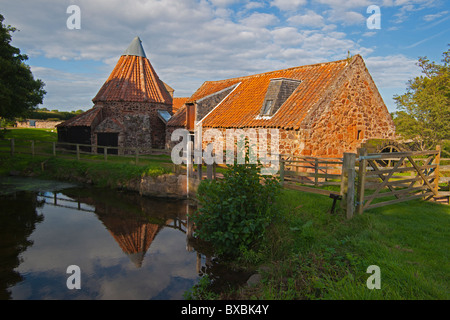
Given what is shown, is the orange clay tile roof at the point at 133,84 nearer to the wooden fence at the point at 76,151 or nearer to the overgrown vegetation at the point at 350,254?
the wooden fence at the point at 76,151

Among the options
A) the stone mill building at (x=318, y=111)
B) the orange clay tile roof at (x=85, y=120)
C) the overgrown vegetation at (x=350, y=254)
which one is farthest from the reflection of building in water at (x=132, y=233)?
the orange clay tile roof at (x=85, y=120)

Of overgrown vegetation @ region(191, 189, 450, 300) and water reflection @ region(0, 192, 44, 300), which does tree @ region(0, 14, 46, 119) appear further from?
overgrown vegetation @ region(191, 189, 450, 300)

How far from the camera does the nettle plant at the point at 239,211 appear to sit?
7.06m

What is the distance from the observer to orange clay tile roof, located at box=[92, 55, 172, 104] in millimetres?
23453

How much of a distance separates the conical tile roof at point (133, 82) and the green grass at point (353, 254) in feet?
62.6

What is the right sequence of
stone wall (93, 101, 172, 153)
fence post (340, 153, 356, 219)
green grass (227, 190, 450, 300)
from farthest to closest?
stone wall (93, 101, 172, 153), fence post (340, 153, 356, 219), green grass (227, 190, 450, 300)

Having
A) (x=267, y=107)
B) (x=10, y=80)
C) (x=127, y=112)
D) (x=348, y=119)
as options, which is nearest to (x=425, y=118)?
(x=348, y=119)

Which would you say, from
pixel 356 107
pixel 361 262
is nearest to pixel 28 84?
pixel 356 107

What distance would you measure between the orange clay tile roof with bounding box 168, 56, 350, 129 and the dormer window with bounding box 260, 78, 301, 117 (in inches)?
9.8

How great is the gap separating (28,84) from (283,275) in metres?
20.4

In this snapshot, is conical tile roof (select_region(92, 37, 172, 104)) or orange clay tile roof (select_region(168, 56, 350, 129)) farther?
conical tile roof (select_region(92, 37, 172, 104))

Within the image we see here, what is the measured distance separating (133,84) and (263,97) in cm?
1245

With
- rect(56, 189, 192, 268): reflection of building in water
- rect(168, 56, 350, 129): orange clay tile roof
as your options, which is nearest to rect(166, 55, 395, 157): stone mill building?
rect(168, 56, 350, 129): orange clay tile roof
